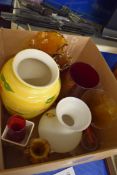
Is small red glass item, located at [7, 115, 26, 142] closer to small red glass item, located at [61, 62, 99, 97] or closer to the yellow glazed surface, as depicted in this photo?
the yellow glazed surface

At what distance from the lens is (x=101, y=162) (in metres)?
0.73

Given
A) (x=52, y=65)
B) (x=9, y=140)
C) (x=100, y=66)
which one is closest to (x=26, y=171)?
(x=9, y=140)

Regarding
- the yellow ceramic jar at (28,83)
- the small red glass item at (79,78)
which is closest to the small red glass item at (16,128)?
the yellow ceramic jar at (28,83)

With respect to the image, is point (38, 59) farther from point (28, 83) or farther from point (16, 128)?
point (16, 128)

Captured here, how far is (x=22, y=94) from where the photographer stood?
1.95 feet

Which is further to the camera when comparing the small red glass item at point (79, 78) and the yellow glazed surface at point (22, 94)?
the small red glass item at point (79, 78)

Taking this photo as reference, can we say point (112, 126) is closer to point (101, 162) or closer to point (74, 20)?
point (101, 162)

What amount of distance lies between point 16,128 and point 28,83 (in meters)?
0.11

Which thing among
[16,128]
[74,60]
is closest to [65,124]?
[16,128]

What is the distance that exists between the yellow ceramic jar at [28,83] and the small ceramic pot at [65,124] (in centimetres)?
3

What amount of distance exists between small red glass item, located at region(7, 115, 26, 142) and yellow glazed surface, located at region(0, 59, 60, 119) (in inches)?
1.1

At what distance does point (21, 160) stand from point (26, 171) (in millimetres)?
154

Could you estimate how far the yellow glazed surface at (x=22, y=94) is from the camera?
1.93 ft

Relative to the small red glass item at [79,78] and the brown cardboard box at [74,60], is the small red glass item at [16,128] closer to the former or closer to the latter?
the brown cardboard box at [74,60]
